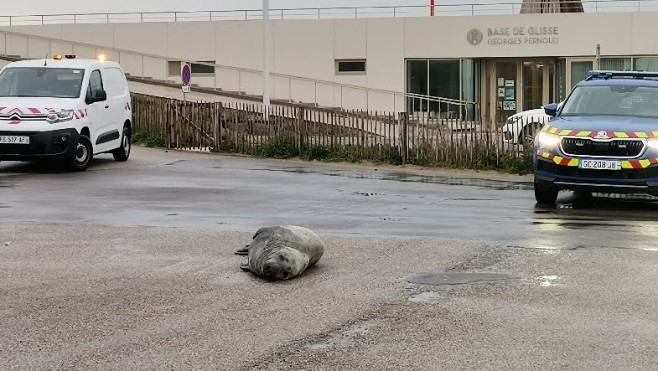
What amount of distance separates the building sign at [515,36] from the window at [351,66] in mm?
4097

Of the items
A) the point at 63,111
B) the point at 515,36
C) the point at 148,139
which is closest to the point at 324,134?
the point at 148,139

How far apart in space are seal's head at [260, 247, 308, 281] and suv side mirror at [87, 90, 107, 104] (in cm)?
1154

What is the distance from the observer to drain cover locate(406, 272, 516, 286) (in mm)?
8594

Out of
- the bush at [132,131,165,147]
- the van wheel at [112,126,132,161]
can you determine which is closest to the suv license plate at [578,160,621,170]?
the van wheel at [112,126,132,161]

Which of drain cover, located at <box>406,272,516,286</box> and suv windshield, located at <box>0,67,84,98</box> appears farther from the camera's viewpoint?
suv windshield, located at <box>0,67,84,98</box>

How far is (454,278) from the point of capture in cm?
876

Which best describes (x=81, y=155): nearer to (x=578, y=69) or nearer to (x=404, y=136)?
(x=404, y=136)

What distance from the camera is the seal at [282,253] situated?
874 centimetres

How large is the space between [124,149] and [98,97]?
222cm

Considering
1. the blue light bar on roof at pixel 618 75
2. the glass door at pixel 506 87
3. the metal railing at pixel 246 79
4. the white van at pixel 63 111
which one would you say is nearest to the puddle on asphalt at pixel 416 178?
the blue light bar on roof at pixel 618 75

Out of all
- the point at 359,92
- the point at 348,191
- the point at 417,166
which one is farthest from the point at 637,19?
the point at 348,191

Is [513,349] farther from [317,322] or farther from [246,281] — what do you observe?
[246,281]

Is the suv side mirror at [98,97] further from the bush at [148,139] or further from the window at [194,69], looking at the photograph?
the window at [194,69]

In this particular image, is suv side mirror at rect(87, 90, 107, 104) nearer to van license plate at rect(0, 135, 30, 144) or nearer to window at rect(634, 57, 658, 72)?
van license plate at rect(0, 135, 30, 144)
